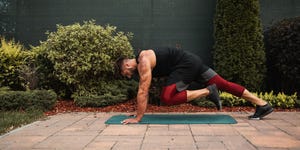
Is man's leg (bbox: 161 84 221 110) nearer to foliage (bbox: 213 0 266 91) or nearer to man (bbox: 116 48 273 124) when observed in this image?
man (bbox: 116 48 273 124)

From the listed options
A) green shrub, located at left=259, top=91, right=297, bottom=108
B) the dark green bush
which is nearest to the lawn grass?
green shrub, located at left=259, top=91, right=297, bottom=108

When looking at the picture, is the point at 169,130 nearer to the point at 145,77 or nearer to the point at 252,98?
the point at 145,77

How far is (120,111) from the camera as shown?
6.20 m

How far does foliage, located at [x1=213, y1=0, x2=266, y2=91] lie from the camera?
6758 mm

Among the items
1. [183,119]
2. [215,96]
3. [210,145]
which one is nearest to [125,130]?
[183,119]

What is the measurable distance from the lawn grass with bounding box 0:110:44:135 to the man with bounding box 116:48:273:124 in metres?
1.42

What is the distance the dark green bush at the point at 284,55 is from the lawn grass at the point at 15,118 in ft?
14.4

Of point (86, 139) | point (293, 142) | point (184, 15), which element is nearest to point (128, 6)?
point (184, 15)

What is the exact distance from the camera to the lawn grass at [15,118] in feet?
15.1

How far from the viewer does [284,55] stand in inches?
259

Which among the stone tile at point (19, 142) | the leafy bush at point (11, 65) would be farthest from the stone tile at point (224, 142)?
the leafy bush at point (11, 65)

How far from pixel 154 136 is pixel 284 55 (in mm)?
3715

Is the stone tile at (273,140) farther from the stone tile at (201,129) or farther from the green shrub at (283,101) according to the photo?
the green shrub at (283,101)

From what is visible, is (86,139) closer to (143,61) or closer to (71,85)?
(143,61)
